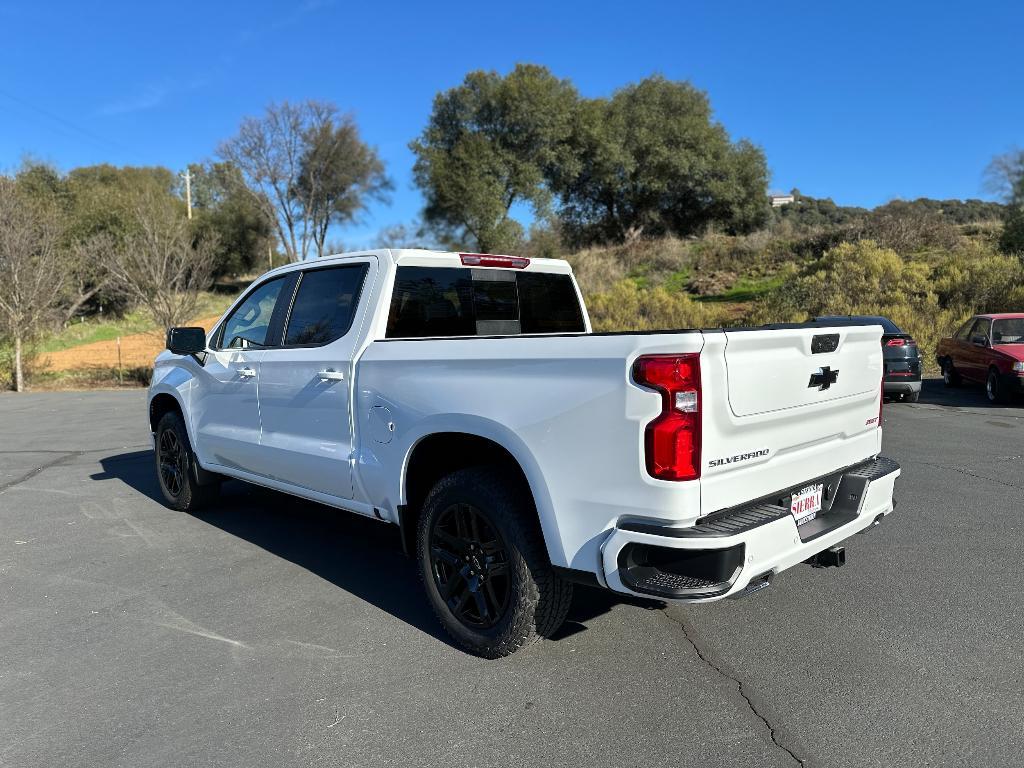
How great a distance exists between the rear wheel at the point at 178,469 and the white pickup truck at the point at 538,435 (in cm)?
123

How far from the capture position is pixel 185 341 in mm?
5617

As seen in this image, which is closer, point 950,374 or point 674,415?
point 674,415

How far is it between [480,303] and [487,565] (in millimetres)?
1881

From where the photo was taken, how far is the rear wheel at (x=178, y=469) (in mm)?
6129

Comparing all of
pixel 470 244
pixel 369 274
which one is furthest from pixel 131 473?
pixel 470 244

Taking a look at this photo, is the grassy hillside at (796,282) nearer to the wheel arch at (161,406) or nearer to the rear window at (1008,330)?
the rear window at (1008,330)

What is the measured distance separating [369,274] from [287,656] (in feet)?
6.96

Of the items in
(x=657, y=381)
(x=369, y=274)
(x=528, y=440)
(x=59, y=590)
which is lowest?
(x=59, y=590)

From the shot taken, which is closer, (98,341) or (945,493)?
(945,493)

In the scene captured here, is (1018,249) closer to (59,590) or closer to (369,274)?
(369,274)

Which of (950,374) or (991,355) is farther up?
(991,355)

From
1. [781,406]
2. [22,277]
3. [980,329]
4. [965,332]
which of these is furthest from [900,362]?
[22,277]

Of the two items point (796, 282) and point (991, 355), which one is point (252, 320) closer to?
point (991, 355)

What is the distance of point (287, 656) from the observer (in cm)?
366
